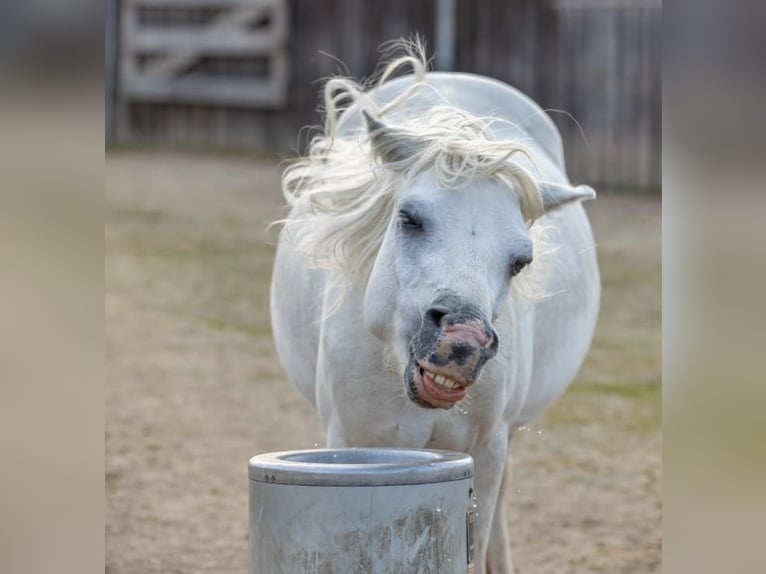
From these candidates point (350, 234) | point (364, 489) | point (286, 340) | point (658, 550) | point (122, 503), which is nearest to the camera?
point (364, 489)

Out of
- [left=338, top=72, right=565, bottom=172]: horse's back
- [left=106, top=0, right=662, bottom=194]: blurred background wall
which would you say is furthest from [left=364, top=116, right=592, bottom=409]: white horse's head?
[left=106, top=0, right=662, bottom=194]: blurred background wall

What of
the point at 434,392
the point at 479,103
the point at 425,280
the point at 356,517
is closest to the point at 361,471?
the point at 356,517

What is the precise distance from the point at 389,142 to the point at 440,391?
684 millimetres

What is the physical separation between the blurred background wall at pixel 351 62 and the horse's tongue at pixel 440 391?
31.5 ft

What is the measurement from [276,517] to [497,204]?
86 cm

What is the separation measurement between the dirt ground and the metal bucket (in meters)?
2.40

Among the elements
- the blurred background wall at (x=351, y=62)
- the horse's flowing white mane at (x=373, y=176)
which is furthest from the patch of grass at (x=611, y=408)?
the blurred background wall at (x=351, y=62)

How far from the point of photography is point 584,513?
5.38 metres

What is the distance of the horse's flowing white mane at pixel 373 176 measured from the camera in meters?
2.63

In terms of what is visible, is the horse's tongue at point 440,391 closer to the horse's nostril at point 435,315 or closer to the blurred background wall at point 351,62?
the horse's nostril at point 435,315

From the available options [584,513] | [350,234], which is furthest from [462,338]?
[584,513]

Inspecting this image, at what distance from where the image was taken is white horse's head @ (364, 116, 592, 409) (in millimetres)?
2342

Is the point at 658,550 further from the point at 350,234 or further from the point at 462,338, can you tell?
the point at 462,338

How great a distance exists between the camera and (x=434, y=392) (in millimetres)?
2424
